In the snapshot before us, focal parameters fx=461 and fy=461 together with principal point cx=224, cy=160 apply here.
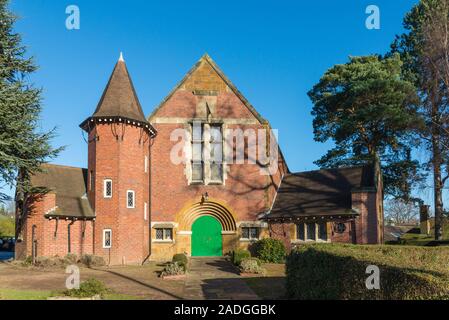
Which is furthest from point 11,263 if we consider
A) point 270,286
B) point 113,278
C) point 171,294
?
point 270,286

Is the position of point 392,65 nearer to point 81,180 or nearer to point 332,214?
point 332,214

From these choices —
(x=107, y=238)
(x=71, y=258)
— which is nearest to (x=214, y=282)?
(x=107, y=238)

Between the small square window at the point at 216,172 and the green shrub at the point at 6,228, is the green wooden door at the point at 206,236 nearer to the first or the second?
the small square window at the point at 216,172

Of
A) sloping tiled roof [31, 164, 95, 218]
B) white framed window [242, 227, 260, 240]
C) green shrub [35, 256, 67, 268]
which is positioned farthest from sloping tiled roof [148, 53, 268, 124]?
green shrub [35, 256, 67, 268]

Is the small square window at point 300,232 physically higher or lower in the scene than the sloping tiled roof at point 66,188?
lower

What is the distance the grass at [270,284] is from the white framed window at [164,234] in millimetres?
7473

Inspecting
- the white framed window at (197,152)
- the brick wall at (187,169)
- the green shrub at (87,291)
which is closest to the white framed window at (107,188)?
the brick wall at (187,169)

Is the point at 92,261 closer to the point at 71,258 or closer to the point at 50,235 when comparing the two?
the point at 71,258

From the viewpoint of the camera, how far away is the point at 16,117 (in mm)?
21859

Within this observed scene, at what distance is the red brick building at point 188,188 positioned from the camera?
2706 centimetres

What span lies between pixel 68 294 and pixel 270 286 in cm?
825

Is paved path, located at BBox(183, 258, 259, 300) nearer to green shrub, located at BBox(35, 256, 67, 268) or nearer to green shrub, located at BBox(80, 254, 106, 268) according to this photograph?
green shrub, located at BBox(80, 254, 106, 268)

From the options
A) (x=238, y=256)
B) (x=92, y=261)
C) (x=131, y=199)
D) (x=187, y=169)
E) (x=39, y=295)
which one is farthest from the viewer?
(x=187, y=169)

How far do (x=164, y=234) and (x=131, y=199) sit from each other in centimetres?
358
